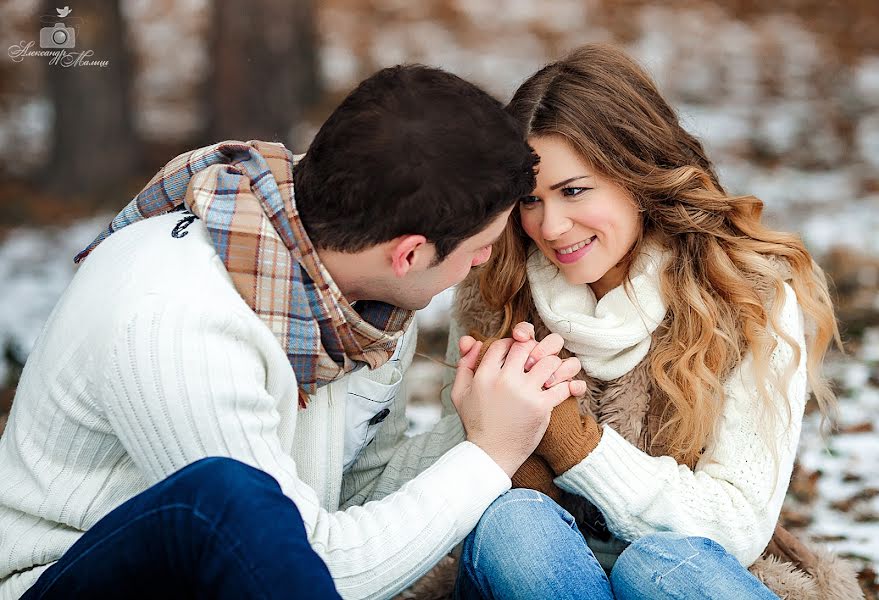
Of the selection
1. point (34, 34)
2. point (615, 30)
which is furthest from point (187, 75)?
point (615, 30)

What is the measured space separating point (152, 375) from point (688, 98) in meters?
7.46

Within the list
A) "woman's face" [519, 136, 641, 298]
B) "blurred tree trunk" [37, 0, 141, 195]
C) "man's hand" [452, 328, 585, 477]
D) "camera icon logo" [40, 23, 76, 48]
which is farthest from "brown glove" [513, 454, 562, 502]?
"blurred tree trunk" [37, 0, 141, 195]

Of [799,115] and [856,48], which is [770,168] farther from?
[856,48]

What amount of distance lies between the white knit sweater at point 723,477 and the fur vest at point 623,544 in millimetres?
112

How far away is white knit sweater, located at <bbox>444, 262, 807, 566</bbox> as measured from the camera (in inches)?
92.3

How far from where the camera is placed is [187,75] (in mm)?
9094

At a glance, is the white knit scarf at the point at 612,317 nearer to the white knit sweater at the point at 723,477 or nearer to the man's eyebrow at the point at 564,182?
the white knit sweater at the point at 723,477

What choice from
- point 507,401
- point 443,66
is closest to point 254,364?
point 507,401

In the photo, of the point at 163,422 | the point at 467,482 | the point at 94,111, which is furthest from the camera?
the point at 94,111

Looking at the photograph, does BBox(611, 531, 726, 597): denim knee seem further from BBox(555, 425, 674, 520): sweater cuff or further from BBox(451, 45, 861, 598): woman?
BBox(555, 425, 674, 520): sweater cuff

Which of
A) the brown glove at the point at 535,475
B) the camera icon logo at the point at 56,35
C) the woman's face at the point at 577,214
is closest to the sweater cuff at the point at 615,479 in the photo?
the brown glove at the point at 535,475

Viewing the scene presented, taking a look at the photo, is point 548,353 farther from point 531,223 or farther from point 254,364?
point 254,364

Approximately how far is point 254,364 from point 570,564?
0.80 m

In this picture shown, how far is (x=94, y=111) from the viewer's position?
6812 mm
